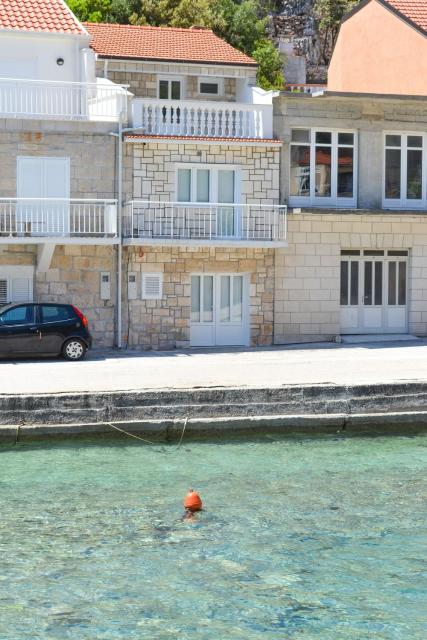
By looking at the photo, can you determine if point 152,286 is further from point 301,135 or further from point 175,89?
point 175,89

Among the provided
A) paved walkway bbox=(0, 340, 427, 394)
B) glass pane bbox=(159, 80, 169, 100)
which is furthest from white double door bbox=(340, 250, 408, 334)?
glass pane bbox=(159, 80, 169, 100)

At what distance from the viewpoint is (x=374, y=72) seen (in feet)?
129

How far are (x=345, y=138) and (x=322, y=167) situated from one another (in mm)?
1061

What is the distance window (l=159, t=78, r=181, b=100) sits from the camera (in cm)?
3656

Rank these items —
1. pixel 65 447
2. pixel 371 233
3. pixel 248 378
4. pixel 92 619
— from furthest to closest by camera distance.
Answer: pixel 371 233 → pixel 248 378 → pixel 65 447 → pixel 92 619

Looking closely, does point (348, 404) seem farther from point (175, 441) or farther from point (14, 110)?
point (14, 110)

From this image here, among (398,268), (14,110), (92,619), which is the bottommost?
(92,619)

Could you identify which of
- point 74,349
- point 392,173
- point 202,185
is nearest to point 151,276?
point 202,185

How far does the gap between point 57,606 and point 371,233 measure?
893 inches

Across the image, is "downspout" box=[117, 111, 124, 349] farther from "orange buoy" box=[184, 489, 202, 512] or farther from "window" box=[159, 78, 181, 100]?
"orange buoy" box=[184, 489, 202, 512]

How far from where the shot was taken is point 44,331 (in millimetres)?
28281

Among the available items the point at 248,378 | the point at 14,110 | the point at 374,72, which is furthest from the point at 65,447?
the point at 374,72

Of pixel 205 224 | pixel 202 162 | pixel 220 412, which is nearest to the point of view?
pixel 220 412

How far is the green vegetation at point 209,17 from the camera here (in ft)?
188
